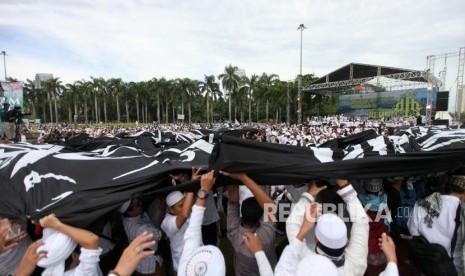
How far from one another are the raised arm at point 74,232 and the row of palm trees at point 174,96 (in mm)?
48782

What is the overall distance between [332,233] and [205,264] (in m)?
0.82

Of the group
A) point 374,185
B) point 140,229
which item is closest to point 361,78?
point 374,185

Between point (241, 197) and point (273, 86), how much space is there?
50888 millimetres

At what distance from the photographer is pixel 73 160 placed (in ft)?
9.87

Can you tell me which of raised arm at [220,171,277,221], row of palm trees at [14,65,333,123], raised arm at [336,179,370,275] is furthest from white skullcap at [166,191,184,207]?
row of palm trees at [14,65,333,123]

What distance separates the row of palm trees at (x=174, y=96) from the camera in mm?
53531

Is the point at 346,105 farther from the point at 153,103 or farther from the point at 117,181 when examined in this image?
the point at 117,181

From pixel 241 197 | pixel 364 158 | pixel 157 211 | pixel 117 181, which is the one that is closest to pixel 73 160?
pixel 117 181

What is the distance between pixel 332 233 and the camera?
1896 mm

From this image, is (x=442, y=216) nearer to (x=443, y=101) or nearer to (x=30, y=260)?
(x=30, y=260)

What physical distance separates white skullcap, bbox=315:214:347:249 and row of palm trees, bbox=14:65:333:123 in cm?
4870

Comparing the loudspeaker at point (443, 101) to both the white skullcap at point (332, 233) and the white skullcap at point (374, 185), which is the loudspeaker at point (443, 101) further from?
the white skullcap at point (332, 233)

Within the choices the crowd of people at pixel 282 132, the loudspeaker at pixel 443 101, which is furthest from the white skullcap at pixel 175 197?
the loudspeaker at pixel 443 101

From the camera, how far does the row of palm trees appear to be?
5353 cm
